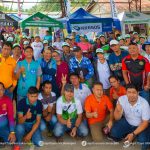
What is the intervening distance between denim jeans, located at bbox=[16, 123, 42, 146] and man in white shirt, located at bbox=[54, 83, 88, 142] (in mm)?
354

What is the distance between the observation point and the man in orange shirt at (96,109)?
5.88 metres

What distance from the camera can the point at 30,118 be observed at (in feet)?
18.5

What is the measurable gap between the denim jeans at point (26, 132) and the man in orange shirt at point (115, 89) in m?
1.75

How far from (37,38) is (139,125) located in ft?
19.1

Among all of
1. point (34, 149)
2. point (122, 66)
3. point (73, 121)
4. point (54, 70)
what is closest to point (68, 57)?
point (54, 70)

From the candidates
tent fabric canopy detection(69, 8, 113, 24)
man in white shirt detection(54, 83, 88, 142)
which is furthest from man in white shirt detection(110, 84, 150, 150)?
tent fabric canopy detection(69, 8, 113, 24)

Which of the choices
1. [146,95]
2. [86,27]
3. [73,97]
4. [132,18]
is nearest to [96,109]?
[73,97]

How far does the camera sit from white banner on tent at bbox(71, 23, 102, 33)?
39.1ft

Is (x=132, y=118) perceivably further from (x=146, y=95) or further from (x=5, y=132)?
(x=5, y=132)

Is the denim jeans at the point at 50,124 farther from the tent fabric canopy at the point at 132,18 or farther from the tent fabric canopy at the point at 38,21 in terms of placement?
the tent fabric canopy at the point at 132,18

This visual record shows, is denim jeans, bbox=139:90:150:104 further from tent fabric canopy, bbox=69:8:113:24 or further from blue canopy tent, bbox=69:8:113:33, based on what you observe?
tent fabric canopy, bbox=69:8:113:24

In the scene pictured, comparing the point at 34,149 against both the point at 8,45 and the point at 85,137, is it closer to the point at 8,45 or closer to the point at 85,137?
the point at 85,137

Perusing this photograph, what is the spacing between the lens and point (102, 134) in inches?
236

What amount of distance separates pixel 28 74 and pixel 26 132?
1.16 meters
